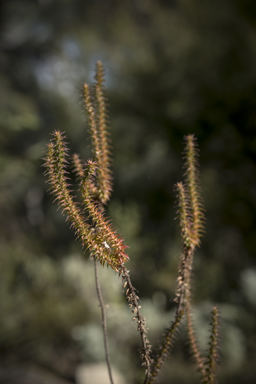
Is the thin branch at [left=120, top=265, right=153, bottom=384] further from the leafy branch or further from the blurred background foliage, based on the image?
the blurred background foliage

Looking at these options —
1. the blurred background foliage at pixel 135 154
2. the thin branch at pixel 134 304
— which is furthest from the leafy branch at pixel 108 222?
the blurred background foliage at pixel 135 154

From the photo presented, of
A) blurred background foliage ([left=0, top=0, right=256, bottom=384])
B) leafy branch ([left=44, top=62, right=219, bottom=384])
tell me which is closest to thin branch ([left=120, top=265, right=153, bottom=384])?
leafy branch ([left=44, top=62, right=219, bottom=384])

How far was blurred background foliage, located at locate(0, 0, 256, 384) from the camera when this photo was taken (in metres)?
2.29

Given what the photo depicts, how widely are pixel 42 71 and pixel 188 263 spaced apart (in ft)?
13.1

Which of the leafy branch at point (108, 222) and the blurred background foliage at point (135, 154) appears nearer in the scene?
the leafy branch at point (108, 222)

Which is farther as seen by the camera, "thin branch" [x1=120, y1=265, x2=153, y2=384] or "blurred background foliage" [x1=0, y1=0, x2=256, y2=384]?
"blurred background foliage" [x1=0, y1=0, x2=256, y2=384]

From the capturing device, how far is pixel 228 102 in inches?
96.5

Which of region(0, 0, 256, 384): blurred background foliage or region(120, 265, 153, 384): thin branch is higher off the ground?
region(0, 0, 256, 384): blurred background foliage

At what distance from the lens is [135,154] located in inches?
128

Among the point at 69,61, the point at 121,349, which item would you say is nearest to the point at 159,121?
the point at 69,61

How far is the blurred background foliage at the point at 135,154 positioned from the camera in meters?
2.29

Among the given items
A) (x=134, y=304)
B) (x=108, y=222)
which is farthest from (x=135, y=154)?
(x=134, y=304)

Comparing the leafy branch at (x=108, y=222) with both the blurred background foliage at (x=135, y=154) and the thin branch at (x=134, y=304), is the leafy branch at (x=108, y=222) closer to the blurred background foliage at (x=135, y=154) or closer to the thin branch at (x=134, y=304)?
the thin branch at (x=134, y=304)

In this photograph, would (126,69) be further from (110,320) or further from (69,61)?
(110,320)
